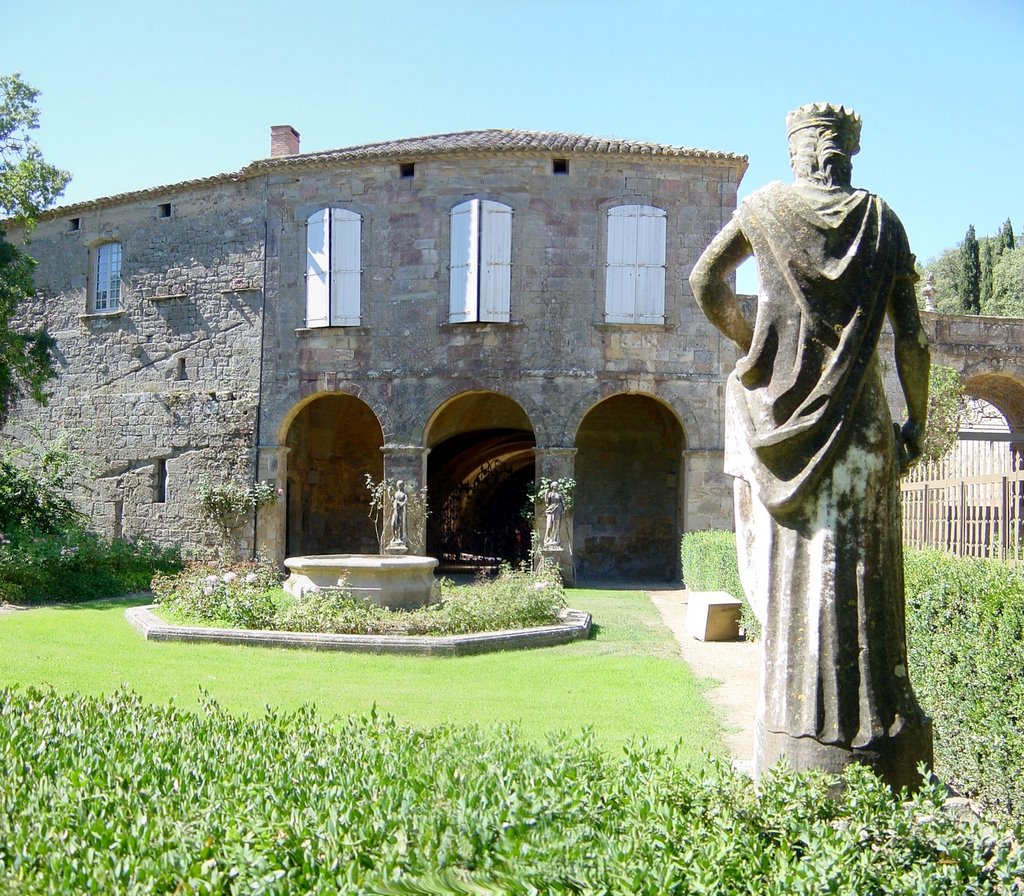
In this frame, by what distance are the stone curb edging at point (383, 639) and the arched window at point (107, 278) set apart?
40.8 ft

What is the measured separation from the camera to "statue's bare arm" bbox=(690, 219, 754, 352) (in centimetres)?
372

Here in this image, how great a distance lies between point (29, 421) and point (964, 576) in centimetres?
2121

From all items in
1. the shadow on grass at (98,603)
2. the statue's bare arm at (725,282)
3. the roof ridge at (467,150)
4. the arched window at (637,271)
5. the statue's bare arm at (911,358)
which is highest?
the roof ridge at (467,150)

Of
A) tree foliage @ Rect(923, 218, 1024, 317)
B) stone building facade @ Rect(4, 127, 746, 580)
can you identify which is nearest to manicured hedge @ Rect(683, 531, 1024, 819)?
stone building facade @ Rect(4, 127, 746, 580)

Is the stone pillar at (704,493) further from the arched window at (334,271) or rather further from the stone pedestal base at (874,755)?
the stone pedestal base at (874,755)

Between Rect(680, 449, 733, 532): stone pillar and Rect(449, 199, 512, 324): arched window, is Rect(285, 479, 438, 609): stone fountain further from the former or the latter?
Rect(449, 199, 512, 324): arched window

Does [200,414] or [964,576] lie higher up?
[200,414]

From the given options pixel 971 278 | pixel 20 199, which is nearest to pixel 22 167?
pixel 20 199

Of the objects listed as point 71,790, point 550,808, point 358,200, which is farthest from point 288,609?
point 358,200

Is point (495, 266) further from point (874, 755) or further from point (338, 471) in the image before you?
point (874, 755)

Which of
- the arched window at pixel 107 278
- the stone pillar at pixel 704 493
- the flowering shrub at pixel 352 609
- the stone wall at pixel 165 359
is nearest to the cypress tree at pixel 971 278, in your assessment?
the stone pillar at pixel 704 493

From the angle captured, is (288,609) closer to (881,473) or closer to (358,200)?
(881,473)

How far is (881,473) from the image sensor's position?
3.37m

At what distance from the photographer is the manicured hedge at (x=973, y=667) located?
4.62 metres
